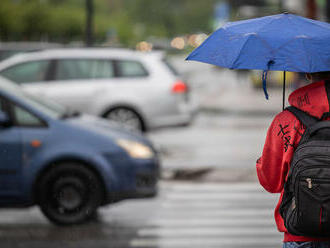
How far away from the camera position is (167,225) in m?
7.72

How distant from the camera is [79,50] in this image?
13.7m

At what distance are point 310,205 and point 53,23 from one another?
187 feet

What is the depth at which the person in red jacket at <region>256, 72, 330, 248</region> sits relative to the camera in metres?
3.30

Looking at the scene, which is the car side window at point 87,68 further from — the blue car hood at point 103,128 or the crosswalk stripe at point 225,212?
the crosswalk stripe at point 225,212

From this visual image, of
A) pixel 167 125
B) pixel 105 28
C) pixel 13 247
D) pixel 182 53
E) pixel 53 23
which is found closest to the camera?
pixel 13 247

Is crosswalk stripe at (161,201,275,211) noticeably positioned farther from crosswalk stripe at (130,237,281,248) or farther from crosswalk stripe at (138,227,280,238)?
crosswalk stripe at (130,237,281,248)

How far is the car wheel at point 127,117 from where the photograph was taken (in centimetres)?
1355

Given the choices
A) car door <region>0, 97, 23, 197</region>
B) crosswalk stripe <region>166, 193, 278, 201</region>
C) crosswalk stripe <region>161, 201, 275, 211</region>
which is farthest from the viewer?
crosswalk stripe <region>166, 193, 278, 201</region>

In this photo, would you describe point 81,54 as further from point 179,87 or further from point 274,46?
point 274,46

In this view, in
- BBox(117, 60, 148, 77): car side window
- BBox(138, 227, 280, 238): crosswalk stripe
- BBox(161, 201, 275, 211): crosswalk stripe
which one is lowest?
BBox(161, 201, 275, 211): crosswalk stripe

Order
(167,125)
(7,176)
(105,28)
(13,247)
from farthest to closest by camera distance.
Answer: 1. (105,28)
2. (167,125)
3. (7,176)
4. (13,247)

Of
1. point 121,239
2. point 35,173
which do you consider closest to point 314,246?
point 121,239

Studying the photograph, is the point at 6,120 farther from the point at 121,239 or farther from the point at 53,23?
the point at 53,23

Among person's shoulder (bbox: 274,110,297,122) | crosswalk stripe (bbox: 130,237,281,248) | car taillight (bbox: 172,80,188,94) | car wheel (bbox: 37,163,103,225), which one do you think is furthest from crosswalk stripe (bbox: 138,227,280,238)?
car taillight (bbox: 172,80,188,94)
